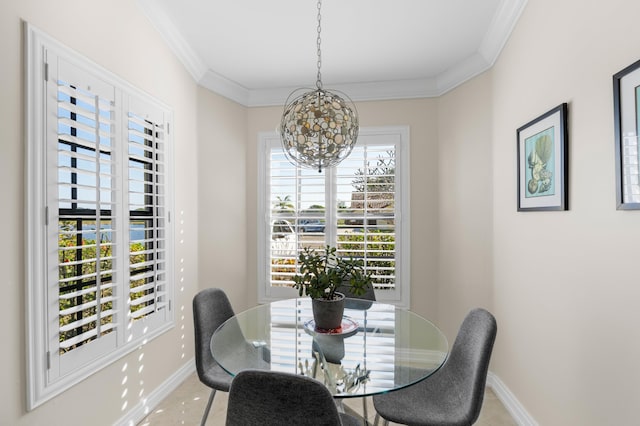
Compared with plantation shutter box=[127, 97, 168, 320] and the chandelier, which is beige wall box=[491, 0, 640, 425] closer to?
the chandelier

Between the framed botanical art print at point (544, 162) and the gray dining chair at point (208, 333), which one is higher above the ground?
the framed botanical art print at point (544, 162)

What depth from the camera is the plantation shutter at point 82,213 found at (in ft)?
5.64

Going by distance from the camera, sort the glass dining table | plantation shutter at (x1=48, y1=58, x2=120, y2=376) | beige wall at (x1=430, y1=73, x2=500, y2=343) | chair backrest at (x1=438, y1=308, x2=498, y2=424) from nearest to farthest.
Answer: the glass dining table
chair backrest at (x1=438, y1=308, x2=498, y2=424)
plantation shutter at (x1=48, y1=58, x2=120, y2=376)
beige wall at (x1=430, y1=73, x2=500, y2=343)

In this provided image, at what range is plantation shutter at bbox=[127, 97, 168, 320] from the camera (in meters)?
2.29

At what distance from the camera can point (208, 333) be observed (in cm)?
214

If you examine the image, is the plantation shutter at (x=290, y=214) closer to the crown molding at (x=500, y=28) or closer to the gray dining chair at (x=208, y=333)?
the gray dining chair at (x=208, y=333)

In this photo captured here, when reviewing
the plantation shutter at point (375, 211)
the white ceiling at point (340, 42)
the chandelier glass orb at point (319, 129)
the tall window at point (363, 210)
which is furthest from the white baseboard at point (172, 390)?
the white ceiling at point (340, 42)

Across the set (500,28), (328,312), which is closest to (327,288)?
(328,312)

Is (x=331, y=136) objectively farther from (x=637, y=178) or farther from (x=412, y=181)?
(x=412, y=181)

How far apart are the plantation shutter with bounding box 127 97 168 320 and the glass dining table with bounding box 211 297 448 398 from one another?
73cm

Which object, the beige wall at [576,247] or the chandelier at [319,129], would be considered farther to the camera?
the chandelier at [319,129]

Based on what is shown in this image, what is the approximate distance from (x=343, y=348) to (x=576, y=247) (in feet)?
3.87

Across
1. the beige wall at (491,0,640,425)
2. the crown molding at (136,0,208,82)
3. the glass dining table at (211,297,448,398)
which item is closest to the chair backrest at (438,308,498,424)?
the glass dining table at (211,297,448,398)

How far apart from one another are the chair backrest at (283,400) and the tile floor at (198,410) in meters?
1.41
